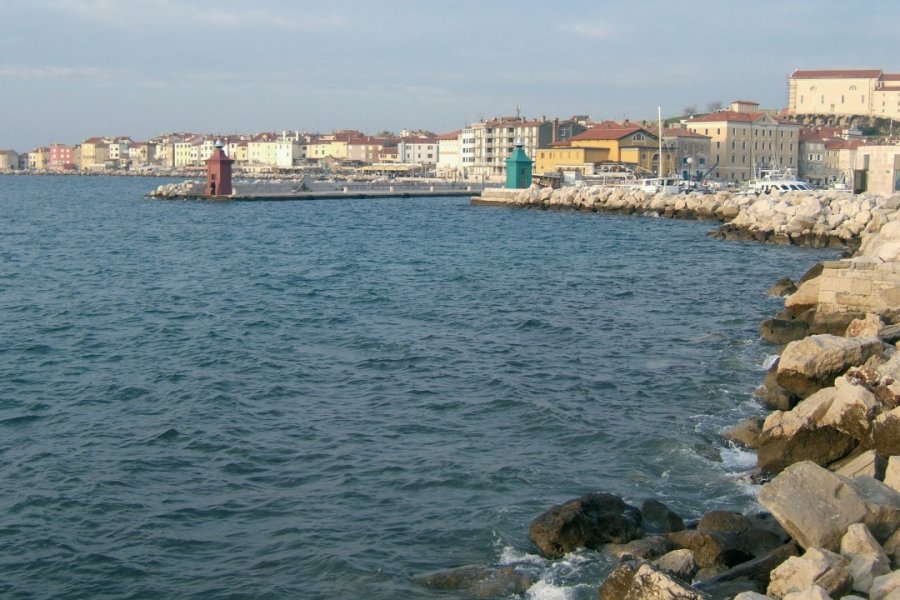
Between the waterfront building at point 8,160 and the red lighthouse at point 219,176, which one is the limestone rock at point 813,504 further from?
the waterfront building at point 8,160

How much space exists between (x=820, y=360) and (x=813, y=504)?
4.77 metres

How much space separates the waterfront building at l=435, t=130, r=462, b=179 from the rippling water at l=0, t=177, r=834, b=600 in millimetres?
80073

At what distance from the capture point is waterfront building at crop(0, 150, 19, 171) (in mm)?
189000

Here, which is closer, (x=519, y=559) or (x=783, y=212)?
(x=519, y=559)

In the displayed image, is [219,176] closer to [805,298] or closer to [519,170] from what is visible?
[519,170]

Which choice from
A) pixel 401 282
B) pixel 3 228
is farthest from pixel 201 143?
pixel 401 282

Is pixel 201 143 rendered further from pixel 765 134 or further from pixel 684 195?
pixel 684 195

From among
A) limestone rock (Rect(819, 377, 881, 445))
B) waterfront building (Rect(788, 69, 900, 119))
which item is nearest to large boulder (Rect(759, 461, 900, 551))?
limestone rock (Rect(819, 377, 881, 445))

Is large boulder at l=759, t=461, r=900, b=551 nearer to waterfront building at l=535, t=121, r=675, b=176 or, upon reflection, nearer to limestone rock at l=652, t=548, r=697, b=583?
limestone rock at l=652, t=548, r=697, b=583

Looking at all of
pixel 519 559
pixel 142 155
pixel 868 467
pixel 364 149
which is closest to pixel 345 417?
pixel 519 559

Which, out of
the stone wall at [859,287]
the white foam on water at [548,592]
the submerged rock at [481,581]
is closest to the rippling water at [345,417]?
the white foam on water at [548,592]

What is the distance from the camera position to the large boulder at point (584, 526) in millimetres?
8016

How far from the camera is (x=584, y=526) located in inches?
319

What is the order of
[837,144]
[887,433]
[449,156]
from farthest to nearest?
[449,156], [837,144], [887,433]
